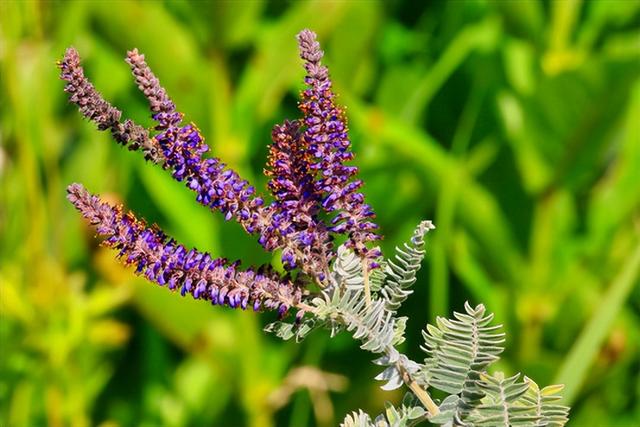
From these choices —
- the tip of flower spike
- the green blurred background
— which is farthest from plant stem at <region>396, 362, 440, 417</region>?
the green blurred background

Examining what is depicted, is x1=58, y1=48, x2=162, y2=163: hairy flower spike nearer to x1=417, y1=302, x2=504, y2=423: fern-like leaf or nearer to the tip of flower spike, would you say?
the tip of flower spike

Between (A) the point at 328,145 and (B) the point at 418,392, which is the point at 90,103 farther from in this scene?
(B) the point at 418,392

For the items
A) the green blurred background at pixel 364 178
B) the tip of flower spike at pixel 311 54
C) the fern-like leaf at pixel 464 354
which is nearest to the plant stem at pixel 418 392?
the fern-like leaf at pixel 464 354

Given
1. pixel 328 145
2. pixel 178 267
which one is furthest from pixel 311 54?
pixel 178 267

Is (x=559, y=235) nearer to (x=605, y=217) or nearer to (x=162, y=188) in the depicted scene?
(x=605, y=217)

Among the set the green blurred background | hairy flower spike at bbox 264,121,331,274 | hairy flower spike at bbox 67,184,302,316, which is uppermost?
the green blurred background

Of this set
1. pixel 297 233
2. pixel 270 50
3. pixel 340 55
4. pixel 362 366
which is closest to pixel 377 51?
pixel 340 55

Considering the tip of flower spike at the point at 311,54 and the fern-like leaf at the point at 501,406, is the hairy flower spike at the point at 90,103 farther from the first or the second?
the fern-like leaf at the point at 501,406
